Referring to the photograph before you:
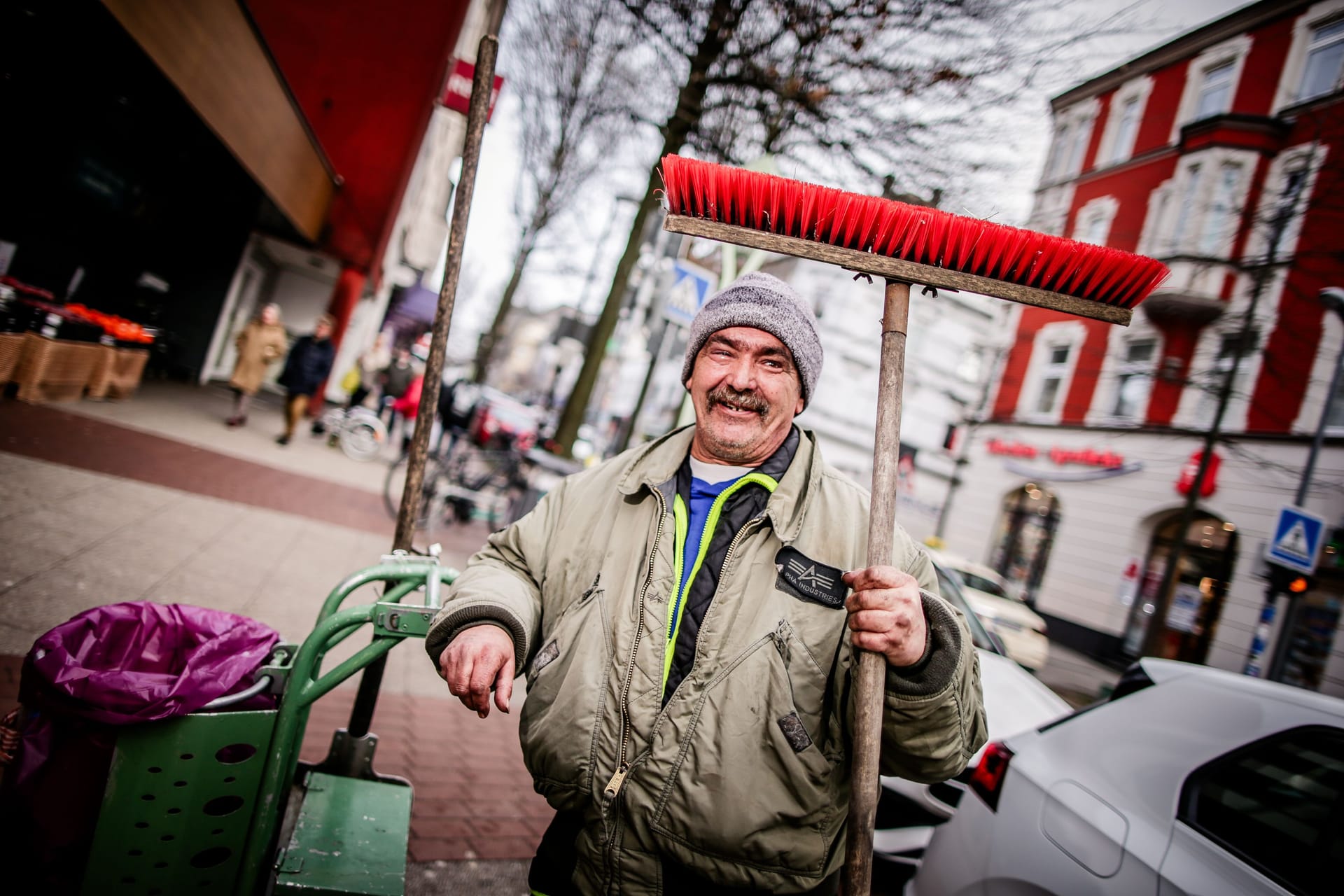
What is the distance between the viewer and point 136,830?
5.23 ft

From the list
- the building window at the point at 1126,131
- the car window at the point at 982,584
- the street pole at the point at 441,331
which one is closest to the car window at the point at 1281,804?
the street pole at the point at 441,331

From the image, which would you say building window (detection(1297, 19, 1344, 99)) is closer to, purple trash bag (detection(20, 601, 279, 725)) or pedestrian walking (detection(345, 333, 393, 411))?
pedestrian walking (detection(345, 333, 393, 411))

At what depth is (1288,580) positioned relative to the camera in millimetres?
7965

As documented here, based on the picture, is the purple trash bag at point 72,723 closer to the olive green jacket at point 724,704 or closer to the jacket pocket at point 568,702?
the olive green jacket at point 724,704

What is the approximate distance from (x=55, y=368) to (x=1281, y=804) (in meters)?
10.8

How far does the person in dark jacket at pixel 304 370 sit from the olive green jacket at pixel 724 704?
9.38 m

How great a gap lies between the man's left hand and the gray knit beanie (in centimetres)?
65

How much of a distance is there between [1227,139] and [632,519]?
67.2 feet

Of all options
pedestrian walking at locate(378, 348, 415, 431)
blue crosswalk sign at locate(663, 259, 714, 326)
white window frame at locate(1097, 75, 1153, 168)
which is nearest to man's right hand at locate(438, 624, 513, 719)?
blue crosswalk sign at locate(663, 259, 714, 326)

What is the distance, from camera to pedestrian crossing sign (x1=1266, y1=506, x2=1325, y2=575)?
756 cm

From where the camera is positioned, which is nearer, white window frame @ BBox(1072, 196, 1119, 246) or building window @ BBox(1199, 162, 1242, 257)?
building window @ BBox(1199, 162, 1242, 257)

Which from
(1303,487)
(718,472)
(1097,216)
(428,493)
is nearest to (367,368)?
(428,493)

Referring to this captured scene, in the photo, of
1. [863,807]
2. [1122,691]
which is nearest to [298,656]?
[863,807]

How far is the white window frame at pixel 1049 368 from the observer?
18.5 metres
